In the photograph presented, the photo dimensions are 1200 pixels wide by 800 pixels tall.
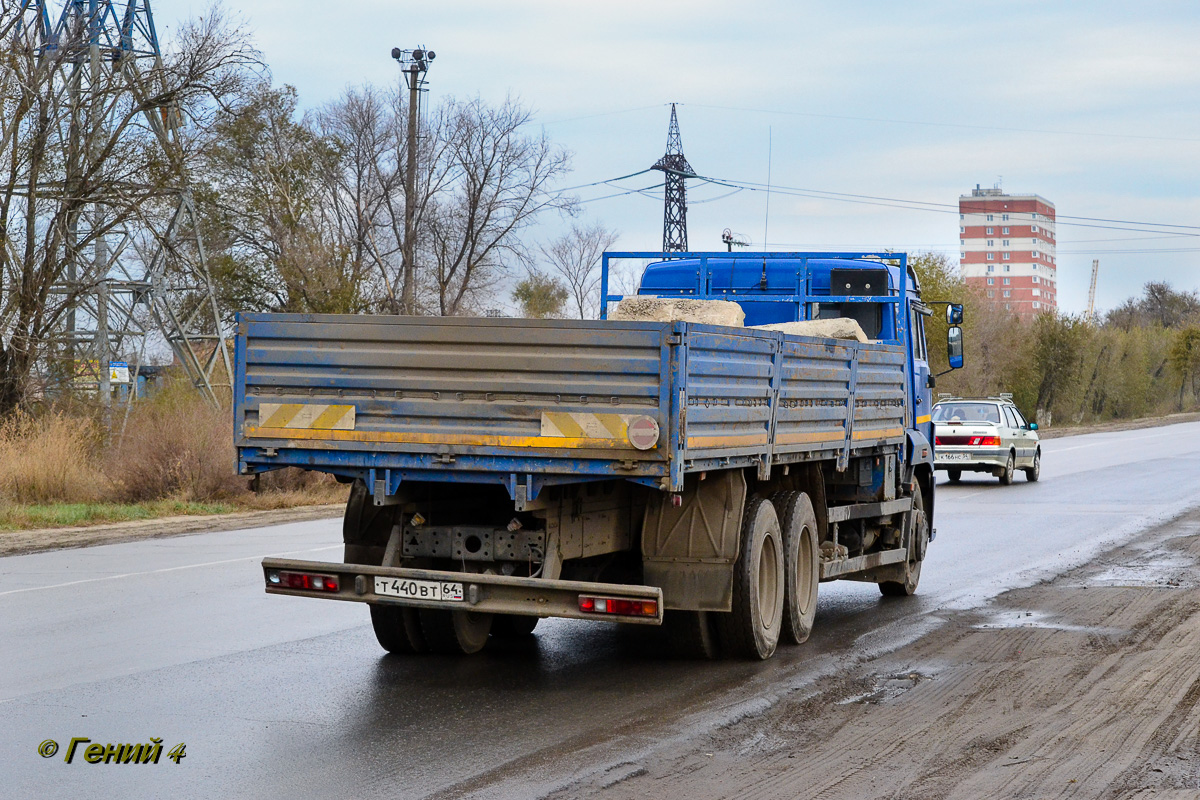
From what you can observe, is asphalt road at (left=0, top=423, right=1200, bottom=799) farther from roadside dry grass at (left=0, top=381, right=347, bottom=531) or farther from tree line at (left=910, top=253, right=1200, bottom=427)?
tree line at (left=910, top=253, right=1200, bottom=427)

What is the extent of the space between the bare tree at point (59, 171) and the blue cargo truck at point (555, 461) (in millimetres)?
16140

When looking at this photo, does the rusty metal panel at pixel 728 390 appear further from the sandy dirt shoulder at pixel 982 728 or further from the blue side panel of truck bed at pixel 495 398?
the sandy dirt shoulder at pixel 982 728

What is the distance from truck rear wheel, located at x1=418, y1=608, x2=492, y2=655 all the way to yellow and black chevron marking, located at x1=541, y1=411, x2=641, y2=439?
2.01 meters

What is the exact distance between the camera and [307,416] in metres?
7.46

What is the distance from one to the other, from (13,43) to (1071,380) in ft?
170

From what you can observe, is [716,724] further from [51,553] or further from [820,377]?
[51,553]

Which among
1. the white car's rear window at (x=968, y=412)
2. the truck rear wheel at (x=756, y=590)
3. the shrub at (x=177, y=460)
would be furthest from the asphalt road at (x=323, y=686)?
the white car's rear window at (x=968, y=412)

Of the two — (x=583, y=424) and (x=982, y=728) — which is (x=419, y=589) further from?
(x=982, y=728)

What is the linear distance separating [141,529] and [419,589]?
444 inches

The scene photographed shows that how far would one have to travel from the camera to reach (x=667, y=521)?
25.9 ft

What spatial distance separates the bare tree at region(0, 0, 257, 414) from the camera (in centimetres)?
2219

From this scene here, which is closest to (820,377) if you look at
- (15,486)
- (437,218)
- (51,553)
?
(51,553)

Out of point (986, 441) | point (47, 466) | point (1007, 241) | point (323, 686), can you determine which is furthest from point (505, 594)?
point (1007, 241)

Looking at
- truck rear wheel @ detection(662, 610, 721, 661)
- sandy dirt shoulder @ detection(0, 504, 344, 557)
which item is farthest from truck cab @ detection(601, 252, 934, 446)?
sandy dirt shoulder @ detection(0, 504, 344, 557)
